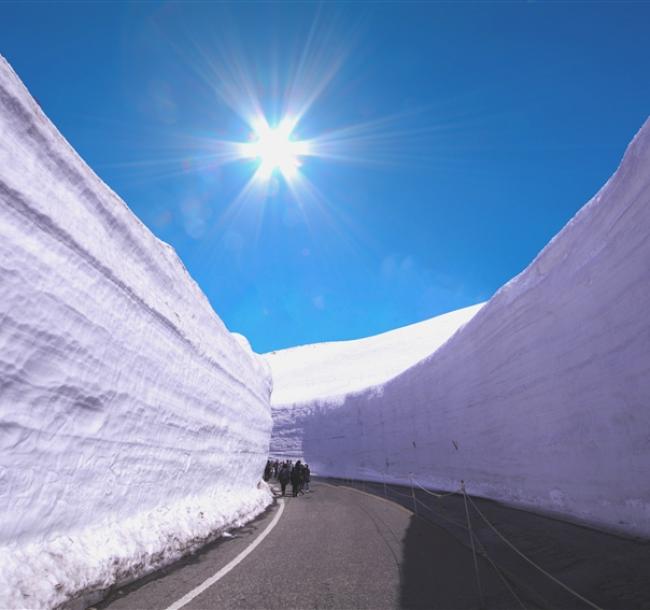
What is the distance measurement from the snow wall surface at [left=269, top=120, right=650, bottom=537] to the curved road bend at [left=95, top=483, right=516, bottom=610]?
90.9 inches

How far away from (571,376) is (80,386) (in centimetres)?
732

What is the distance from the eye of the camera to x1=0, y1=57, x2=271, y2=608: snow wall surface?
3.96 meters

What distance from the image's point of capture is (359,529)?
330 inches

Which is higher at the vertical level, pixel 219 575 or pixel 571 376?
pixel 571 376

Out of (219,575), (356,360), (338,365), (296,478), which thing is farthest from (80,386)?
(338,365)

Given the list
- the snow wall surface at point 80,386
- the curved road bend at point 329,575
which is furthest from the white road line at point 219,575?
the snow wall surface at point 80,386

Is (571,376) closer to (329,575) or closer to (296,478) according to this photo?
(329,575)

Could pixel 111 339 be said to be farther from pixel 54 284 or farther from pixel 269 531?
pixel 269 531

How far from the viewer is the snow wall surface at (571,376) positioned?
5.78 metres

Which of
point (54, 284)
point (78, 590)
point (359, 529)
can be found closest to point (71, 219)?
point (54, 284)

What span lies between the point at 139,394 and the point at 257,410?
438 inches

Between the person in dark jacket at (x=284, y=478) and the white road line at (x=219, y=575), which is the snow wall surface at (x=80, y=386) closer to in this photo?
the white road line at (x=219, y=575)

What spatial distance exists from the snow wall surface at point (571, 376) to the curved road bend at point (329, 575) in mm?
2309

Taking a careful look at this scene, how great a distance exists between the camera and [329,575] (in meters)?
4.98
